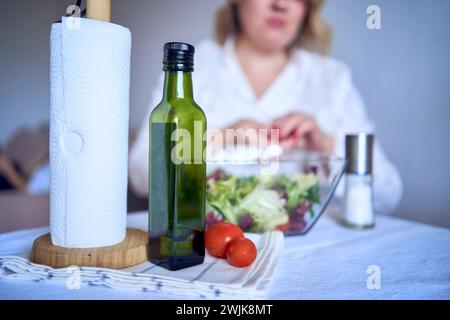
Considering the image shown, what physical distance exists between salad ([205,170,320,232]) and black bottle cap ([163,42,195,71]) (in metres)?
0.31

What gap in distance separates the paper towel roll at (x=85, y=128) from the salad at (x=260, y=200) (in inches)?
10.4

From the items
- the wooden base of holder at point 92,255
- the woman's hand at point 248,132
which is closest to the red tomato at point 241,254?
the wooden base of holder at point 92,255

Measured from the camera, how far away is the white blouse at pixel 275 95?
4.90 ft

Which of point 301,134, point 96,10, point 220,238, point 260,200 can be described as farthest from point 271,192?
point 301,134

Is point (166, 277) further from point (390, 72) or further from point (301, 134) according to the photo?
point (390, 72)

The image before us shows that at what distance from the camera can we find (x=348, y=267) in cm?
61

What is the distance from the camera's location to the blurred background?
4.24ft

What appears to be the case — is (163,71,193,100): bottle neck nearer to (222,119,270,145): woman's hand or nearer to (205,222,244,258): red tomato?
(205,222,244,258): red tomato

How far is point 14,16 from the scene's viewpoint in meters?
2.32

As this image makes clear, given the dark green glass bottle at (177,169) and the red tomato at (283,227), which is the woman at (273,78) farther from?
the dark green glass bottle at (177,169)

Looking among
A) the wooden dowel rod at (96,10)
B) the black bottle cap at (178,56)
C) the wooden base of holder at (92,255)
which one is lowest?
the wooden base of holder at (92,255)

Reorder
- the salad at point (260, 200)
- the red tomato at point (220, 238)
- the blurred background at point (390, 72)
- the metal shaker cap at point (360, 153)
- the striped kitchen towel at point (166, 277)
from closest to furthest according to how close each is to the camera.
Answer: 1. the striped kitchen towel at point (166, 277)
2. the red tomato at point (220, 238)
3. the salad at point (260, 200)
4. the metal shaker cap at point (360, 153)
5. the blurred background at point (390, 72)

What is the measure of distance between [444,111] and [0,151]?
2340 millimetres

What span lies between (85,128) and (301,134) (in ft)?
3.34
